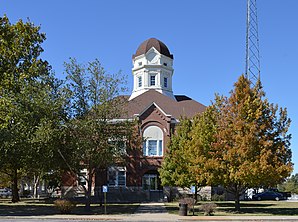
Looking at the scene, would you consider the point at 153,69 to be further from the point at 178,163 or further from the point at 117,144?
the point at 117,144

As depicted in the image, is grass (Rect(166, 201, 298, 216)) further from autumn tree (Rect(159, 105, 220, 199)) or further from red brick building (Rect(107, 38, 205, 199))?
red brick building (Rect(107, 38, 205, 199))

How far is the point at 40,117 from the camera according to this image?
32.5m

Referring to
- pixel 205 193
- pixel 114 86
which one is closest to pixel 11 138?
pixel 114 86

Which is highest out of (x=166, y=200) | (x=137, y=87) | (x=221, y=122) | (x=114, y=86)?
(x=137, y=87)

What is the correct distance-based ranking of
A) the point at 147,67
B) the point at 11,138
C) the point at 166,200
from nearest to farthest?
the point at 11,138 < the point at 166,200 < the point at 147,67

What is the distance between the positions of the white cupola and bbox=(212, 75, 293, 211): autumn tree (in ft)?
99.6

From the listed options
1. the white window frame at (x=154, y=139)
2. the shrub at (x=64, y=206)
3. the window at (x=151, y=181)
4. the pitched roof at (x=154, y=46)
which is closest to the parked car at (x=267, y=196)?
the window at (x=151, y=181)

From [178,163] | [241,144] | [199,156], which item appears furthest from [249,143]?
[178,163]

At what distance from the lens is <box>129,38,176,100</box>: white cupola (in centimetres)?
6388

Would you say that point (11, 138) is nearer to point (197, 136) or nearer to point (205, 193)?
point (197, 136)

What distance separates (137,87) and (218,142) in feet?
112

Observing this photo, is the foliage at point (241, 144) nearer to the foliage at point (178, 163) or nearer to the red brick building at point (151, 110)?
the foliage at point (178, 163)

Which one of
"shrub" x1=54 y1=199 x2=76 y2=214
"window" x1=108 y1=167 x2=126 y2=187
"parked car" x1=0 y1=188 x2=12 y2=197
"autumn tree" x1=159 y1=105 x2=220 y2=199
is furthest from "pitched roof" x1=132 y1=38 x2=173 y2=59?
"shrub" x1=54 y1=199 x2=76 y2=214

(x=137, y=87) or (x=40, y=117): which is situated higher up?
(x=137, y=87)
